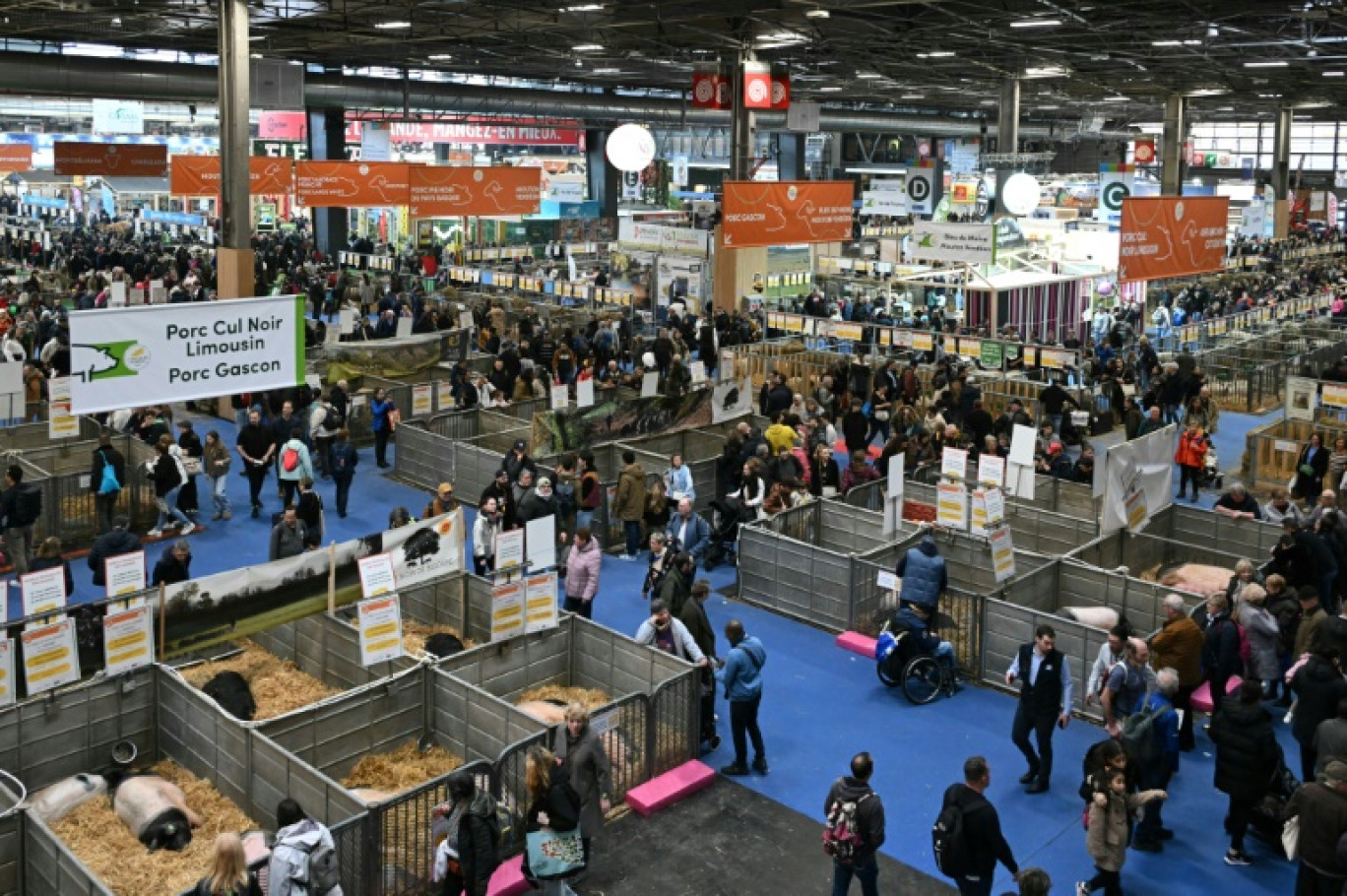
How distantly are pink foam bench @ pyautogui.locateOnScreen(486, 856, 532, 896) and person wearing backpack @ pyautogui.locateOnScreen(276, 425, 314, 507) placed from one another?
8845 mm

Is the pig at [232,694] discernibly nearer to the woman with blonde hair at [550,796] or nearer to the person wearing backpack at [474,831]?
the person wearing backpack at [474,831]

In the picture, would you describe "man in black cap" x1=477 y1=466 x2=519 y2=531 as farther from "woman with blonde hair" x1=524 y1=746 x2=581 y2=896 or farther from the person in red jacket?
the person in red jacket

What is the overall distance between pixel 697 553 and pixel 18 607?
7932 mm

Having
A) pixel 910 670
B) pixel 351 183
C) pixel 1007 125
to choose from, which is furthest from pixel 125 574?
pixel 1007 125

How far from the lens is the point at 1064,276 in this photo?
34.5m

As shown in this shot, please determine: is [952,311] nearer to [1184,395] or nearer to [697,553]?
[1184,395]

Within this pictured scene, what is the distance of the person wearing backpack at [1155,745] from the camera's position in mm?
9688

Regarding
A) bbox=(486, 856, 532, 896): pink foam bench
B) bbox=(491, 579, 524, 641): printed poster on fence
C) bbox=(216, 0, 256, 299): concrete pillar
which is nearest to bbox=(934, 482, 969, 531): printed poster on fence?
bbox=(491, 579, 524, 641): printed poster on fence

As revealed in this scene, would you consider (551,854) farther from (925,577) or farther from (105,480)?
(105,480)

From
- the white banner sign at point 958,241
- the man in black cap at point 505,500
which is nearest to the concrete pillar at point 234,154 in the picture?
the man in black cap at point 505,500

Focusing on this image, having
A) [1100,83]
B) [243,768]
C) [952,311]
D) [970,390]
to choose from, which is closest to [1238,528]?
[970,390]

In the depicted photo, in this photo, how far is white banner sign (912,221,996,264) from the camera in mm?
26500

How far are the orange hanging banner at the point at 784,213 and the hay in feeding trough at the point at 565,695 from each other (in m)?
12.7

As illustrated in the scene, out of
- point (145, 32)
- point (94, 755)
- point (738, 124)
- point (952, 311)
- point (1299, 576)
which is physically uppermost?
point (145, 32)
